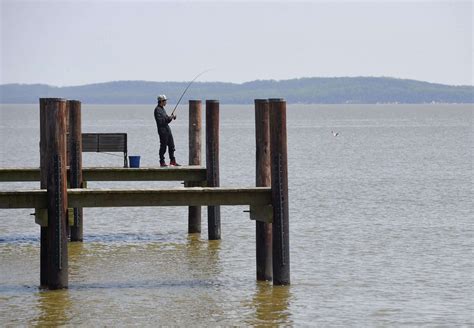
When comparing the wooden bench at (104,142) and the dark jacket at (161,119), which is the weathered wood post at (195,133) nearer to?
the dark jacket at (161,119)

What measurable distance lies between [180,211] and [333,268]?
10.3 meters

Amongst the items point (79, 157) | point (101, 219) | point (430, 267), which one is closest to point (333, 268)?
point (430, 267)

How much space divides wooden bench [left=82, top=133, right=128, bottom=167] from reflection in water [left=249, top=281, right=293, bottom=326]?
20.4 ft

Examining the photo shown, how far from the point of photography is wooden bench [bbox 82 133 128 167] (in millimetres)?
24312

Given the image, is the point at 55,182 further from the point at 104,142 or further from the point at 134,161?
the point at 104,142

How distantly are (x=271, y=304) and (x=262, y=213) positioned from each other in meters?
1.29

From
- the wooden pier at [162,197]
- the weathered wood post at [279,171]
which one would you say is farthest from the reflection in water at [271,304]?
the weathered wood post at [279,171]

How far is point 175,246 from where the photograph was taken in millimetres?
24234

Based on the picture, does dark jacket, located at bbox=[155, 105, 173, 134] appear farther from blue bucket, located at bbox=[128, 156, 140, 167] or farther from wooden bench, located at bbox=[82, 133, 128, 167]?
blue bucket, located at bbox=[128, 156, 140, 167]

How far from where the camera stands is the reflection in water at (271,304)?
56.1ft

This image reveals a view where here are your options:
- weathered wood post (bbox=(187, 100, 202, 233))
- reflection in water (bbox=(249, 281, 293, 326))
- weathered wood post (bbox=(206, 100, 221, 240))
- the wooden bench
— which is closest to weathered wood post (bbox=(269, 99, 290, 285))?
reflection in water (bbox=(249, 281, 293, 326))

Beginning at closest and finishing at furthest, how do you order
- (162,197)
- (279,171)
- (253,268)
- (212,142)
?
1. (279,171)
2. (162,197)
3. (253,268)
4. (212,142)

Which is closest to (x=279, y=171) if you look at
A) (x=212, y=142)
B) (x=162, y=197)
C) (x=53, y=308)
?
(x=162, y=197)

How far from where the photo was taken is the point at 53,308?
1748 cm
